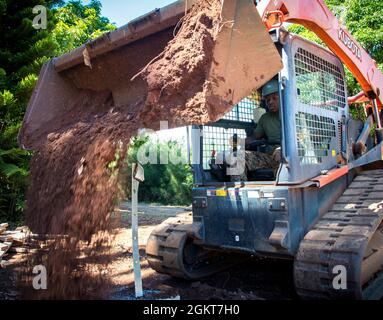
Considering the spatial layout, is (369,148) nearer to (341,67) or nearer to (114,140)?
(341,67)

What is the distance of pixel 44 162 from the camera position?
3.59 m

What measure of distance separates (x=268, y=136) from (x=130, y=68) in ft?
5.59

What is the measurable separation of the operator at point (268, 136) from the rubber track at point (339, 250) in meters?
0.85

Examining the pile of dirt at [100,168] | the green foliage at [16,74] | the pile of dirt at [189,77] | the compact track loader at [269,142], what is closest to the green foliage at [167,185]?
the green foliage at [16,74]

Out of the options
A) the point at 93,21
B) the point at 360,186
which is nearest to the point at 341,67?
the point at 360,186

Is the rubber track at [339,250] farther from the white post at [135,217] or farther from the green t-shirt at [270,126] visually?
the white post at [135,217]

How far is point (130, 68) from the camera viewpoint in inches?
153

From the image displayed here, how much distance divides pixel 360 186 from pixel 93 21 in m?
14.1

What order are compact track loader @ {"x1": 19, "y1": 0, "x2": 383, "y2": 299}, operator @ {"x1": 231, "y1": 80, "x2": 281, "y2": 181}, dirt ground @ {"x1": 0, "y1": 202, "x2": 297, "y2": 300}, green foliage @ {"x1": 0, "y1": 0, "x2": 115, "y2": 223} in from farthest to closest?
green foliage @ {"x1": 0, "y1": 0, "x2": 115, "y2": 223}
operator @ {"x1": 231, "y1": 80, "x2": 281, "y2": 181}
dirt ground @ {"x1": 0, "y1": 202, "x2": 297, "y2": 300}
compact track loader @ {"x1": 19, "y1": 0, "x2": 383, "y2": 299}

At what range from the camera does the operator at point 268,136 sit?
4.20m

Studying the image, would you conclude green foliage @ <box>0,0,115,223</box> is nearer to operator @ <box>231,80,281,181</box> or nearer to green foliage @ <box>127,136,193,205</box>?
operator @ <box>231,80,281,181</box>

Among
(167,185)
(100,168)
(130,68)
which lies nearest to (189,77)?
(100,168)

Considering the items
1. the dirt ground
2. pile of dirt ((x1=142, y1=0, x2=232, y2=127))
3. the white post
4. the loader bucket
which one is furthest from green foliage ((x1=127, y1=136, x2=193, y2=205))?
pile of dirt ((x1=142, y1=0, x2=232, y2=127))

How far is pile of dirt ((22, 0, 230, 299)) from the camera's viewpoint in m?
2.88
